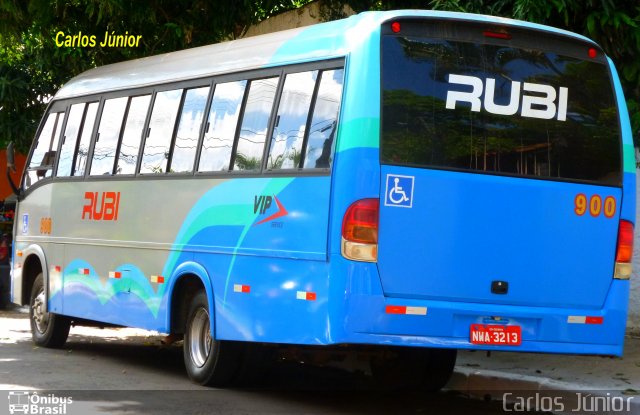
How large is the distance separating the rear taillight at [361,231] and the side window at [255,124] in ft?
5.09

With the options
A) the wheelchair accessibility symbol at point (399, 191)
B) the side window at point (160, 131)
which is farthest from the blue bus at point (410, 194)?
the side window at point (160, 131)

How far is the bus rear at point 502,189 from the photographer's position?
8773 millimetres

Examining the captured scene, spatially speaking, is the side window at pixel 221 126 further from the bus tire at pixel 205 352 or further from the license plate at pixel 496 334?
the license plate at pixel 496 334

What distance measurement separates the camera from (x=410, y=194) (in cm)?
873

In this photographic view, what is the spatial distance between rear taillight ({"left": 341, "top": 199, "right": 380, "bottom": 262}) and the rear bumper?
0.10m

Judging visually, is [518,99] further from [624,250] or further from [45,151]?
[45,151]

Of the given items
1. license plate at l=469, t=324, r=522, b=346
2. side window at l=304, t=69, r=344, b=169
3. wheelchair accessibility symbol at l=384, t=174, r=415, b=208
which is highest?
side window at l=304, t=69, r=344, b=169

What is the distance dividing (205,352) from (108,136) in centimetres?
315

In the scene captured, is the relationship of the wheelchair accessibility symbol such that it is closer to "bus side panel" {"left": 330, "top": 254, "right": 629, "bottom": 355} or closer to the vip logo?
"bus side panel" {"left": 330, "top": 254, "right": 629, "bottom": 355}

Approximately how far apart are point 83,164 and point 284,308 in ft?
15.9

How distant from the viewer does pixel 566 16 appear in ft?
38.0

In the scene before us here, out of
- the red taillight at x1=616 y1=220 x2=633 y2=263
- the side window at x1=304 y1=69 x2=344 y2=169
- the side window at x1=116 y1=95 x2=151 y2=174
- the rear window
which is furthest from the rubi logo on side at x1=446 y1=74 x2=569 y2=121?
the side window at x1=116 y1=95 x2=151 y2=174

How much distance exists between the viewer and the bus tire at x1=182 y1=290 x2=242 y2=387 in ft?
34.6

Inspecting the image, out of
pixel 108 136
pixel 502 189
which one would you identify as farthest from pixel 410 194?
pixel 108 136
